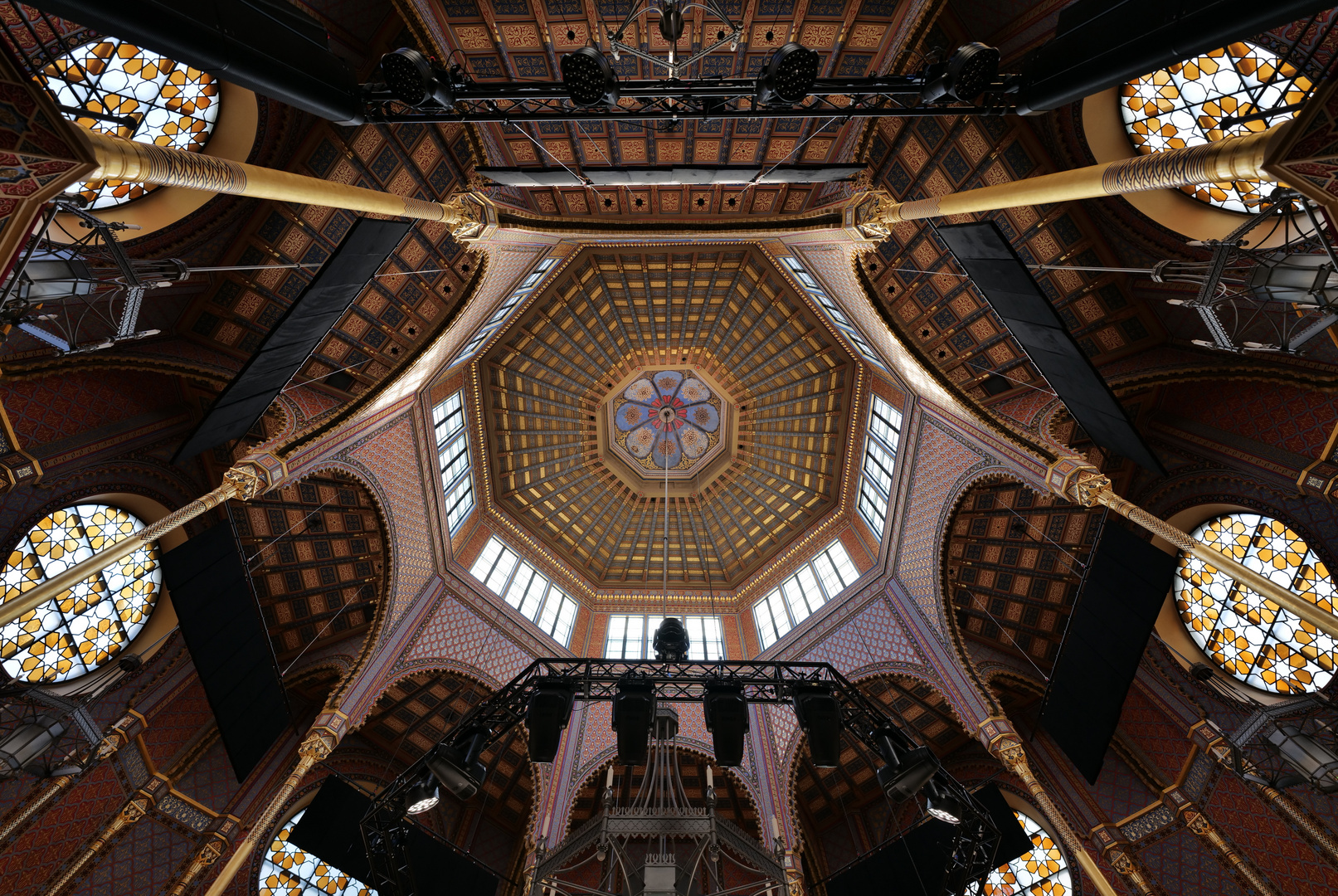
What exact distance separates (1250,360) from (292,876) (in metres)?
24.9

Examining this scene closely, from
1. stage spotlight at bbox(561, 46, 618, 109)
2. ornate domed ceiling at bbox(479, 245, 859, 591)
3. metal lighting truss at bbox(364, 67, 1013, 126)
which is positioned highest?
ornate domed ceiling at bbox(479, 245, 859, 591)

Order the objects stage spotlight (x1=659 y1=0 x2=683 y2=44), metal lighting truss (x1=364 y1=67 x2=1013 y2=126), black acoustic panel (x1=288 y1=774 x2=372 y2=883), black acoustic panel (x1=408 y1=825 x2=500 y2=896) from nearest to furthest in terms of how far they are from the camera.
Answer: metal lighting truss (x1=364 y1=67 x2=1013 y2=126) → stage spotlight (x1=659 y1=0 x2=683 y2=44) → black acoustic panel (x1=288 y1=774 x2=372 y2=883) → black acoustic panel (x1=408 y1=825 x2=500 y2=896)

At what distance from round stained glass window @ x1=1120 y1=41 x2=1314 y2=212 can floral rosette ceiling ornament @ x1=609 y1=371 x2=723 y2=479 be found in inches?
614

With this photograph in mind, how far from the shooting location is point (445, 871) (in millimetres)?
14828

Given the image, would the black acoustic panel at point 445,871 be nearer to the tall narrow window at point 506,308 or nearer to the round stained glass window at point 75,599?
the round stained glass window at point 75,599

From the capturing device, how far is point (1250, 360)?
12.5m

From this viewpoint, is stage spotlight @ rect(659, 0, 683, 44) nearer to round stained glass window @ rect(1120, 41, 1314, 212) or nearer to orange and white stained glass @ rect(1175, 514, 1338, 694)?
round stained glass window @ rect(1120, 41, 1314, 212)

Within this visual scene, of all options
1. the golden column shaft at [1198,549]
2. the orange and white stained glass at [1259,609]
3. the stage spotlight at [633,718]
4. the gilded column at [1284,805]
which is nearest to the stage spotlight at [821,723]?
the stage spotlight at [633,718]

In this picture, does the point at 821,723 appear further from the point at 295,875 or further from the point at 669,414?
the point at 669,414

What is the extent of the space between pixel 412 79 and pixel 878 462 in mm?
16650

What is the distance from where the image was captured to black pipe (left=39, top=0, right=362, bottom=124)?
19.2 feet

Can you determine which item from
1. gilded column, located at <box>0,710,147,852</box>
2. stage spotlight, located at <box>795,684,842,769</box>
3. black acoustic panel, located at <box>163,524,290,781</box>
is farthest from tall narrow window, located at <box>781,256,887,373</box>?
gilded column, located at <box>0,710,147,852</box>

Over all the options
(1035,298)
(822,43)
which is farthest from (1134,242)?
(822,43)

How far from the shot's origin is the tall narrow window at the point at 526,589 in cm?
2080
